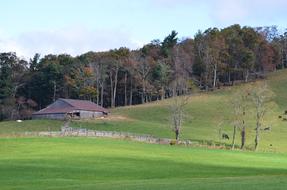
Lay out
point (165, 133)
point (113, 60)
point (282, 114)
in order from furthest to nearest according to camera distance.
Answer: point (113, 60) < point (282, 114) < point (165, 133)

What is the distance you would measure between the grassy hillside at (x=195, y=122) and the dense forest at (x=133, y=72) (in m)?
12.9

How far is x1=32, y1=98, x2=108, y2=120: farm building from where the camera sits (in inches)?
5153

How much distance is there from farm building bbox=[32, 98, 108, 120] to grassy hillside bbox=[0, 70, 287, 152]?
481cm

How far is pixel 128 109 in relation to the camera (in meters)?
138

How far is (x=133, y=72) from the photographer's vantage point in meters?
157

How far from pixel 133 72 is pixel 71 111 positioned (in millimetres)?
31682

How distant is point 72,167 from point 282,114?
298 ft

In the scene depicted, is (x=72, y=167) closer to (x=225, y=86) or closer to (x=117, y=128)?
(x=117, y=128)

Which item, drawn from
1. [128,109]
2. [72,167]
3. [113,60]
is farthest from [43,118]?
[72,167]

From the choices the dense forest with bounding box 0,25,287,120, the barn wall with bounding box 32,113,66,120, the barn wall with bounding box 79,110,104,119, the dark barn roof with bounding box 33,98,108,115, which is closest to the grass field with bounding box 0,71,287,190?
the barn wall with bounding box 79,110,104,119

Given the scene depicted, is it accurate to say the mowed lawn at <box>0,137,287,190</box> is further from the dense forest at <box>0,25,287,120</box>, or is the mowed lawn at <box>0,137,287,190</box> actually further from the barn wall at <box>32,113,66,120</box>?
the dense forest at <box>0,25,287,120</box>

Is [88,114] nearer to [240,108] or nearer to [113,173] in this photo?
[240,108]

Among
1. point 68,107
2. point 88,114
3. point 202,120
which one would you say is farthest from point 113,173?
point 88,114

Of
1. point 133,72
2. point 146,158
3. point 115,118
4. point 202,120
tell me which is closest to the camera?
point 146,158
